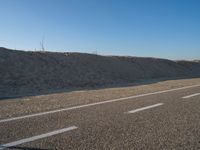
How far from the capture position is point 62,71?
29312 mm

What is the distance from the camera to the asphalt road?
569 cm

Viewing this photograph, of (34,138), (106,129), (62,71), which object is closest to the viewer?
(34,138)

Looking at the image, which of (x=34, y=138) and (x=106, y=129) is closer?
(x=34, y=138)

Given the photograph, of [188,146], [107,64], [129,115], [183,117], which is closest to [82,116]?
[129,115]

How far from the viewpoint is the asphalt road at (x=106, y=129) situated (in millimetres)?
5688

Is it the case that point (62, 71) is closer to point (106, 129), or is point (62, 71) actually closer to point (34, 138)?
point (106, 129)

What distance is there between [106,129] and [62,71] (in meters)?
22.8

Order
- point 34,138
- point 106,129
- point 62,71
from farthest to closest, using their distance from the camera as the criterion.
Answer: point 62,71 → point 106,129 → point 34,138

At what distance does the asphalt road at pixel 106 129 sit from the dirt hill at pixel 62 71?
8819 mm

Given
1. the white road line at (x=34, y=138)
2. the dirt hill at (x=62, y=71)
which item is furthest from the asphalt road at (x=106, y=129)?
the dirt hill at (x=62, y=71)

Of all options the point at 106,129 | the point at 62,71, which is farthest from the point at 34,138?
the point at 62,71

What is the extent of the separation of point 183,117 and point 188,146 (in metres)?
2.84

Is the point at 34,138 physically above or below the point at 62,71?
below

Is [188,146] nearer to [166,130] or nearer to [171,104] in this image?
[166,130]
